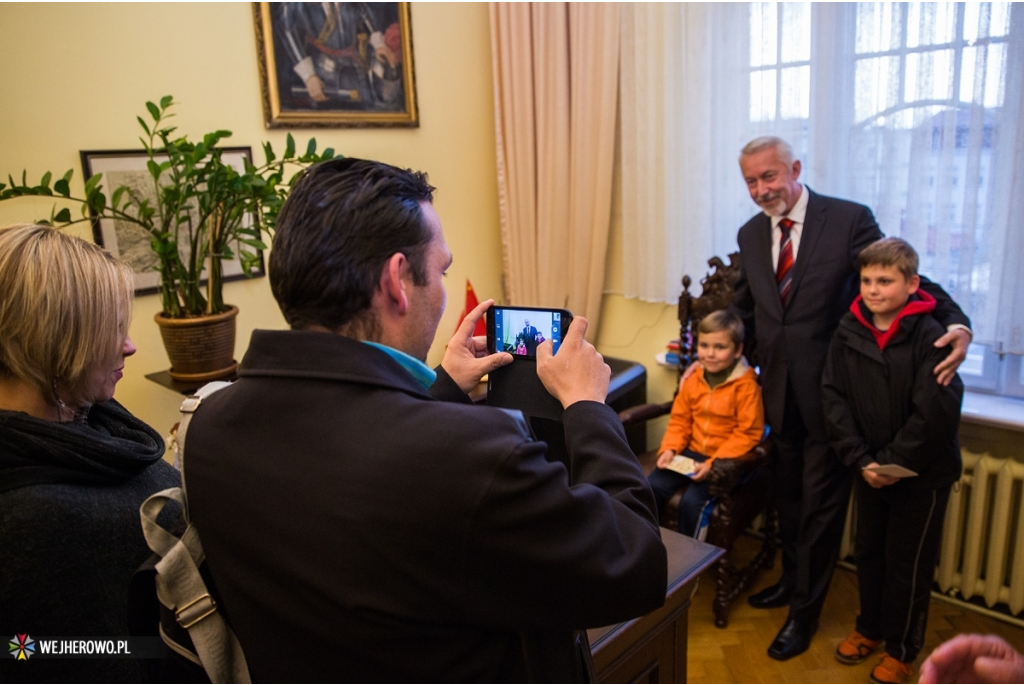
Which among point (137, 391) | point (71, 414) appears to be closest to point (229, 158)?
point (137, 391)

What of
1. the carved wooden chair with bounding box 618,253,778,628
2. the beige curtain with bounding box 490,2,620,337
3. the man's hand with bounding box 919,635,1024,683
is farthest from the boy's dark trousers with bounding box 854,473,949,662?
the beige curtain with bounding box 490,2,620,337

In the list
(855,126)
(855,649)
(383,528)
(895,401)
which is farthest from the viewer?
(855,126)

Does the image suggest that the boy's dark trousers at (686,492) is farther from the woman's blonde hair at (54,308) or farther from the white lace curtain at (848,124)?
the woman's blonde hair at (54,308)

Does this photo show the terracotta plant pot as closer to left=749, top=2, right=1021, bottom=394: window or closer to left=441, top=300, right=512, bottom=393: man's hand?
left=441, top=300, right=512, bottom=393: man's hand

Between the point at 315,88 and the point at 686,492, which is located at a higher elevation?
the point at 315,88

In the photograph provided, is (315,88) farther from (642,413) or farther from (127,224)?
(642,413)

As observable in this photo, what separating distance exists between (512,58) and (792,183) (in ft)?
5.34

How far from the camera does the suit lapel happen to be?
2455 millimetres

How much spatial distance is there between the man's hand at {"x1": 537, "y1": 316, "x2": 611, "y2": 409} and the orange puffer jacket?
174 cm

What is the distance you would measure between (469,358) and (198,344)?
1.54m

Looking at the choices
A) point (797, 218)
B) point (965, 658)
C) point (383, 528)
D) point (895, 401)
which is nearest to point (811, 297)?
point (797, 218)

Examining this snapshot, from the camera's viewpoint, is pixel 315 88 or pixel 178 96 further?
pixel 315 88

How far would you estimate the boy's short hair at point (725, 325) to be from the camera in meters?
2.72

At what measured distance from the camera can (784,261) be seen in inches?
102
